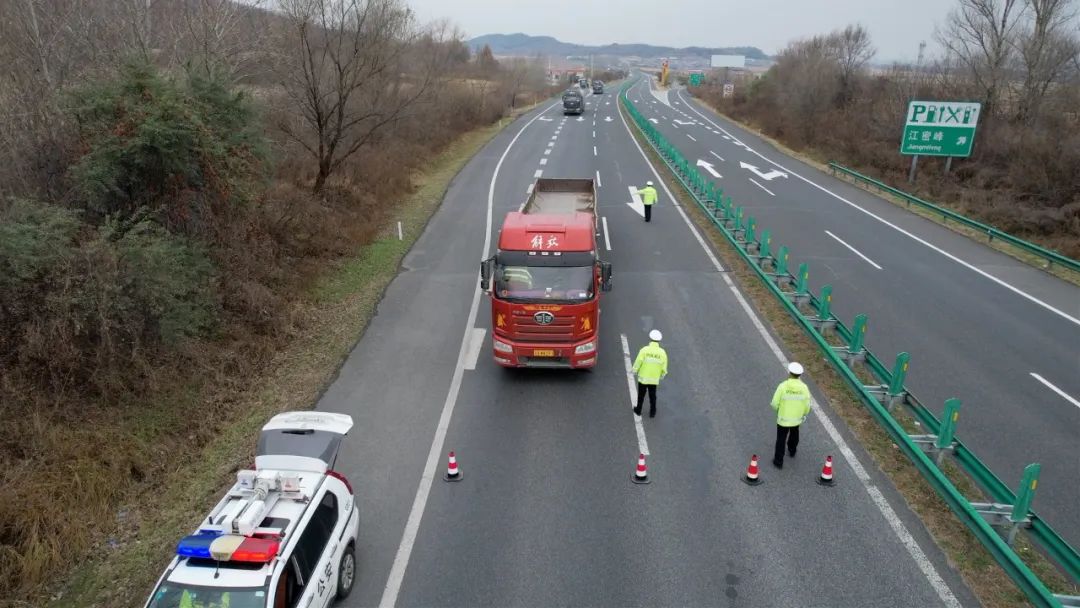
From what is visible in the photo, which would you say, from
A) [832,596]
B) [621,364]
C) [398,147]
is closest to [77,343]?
[621,364]

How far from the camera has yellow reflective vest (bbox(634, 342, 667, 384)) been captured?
1096 cm

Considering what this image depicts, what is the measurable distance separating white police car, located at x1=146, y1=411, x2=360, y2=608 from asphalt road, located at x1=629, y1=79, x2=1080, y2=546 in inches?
370

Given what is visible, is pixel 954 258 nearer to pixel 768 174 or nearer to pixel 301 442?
pixel 768 174

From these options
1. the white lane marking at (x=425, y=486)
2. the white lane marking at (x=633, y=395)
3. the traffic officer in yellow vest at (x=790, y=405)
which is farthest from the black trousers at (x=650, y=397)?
the white lane marking at (x=425, y=486)

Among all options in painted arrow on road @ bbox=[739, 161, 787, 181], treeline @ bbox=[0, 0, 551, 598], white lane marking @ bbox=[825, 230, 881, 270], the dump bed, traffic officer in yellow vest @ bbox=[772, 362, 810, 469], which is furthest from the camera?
painted arrow on road @ bbox=[739, 161, 787, 181]

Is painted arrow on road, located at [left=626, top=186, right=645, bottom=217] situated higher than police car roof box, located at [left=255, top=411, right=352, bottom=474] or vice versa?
painted arrow on road, located at [left=626, top=186, right=645, bottom=217]

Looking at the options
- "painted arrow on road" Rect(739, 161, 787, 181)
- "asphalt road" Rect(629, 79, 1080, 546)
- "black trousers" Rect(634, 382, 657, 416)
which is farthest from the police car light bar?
"painted arrow on road" Rect(739, 161, 787, 181)

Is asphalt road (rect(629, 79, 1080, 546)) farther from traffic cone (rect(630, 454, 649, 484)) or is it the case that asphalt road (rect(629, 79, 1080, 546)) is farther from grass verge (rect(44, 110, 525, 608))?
grass verge (rect(44, 110, 525, 608))

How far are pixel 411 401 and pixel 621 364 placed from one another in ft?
14.2

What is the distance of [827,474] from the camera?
31.5 ft

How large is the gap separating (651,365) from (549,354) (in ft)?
6.83

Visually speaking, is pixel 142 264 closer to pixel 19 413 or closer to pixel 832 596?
pixel 19 413

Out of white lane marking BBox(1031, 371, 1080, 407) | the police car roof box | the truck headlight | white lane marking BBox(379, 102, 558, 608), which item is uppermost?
the police car roof box

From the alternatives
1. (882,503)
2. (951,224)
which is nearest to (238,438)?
(882,503)
